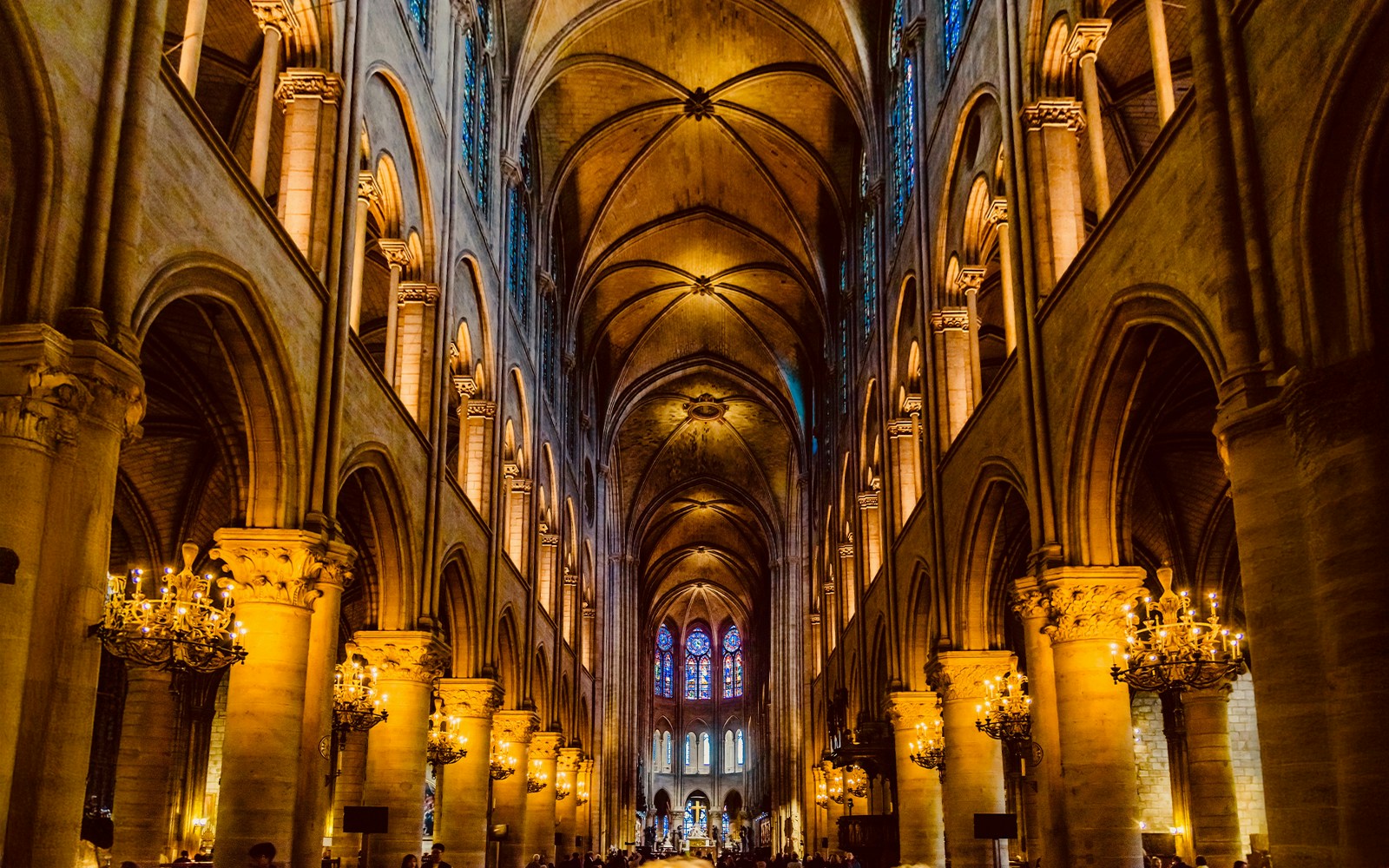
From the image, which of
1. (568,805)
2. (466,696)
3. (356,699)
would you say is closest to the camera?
(356,699)

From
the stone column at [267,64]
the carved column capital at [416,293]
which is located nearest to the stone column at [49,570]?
the stone column at [267,64]

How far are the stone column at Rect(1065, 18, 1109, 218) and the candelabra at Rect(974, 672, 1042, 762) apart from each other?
714cm

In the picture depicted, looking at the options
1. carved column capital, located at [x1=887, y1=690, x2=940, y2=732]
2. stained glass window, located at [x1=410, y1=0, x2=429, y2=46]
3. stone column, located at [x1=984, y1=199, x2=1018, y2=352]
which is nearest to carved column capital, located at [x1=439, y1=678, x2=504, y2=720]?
carved column capital, located at [x1=887, y1=690, x2=940, y2=732]

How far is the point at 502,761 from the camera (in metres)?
27.3

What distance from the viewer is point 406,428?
752 inches

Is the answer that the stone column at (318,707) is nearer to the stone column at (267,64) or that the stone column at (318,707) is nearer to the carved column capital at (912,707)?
the stone column at (267,64)

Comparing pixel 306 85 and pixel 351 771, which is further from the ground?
pixel 306 85

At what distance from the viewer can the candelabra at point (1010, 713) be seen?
17938mm

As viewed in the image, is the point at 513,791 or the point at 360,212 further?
the point at 513,791

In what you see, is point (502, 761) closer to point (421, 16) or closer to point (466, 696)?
point (466, 696)

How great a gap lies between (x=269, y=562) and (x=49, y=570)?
200 inches

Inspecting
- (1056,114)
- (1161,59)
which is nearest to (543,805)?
(1056,114)

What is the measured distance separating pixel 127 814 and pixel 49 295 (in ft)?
49.4

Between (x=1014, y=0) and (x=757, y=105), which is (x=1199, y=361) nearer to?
(x=1014, y=0)
